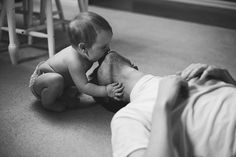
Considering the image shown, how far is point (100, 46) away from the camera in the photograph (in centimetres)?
121

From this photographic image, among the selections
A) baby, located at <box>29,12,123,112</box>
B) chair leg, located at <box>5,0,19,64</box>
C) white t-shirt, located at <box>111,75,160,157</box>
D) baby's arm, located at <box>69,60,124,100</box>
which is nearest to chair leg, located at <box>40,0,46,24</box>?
chair leg, located at <box>5,0,19,64</box>

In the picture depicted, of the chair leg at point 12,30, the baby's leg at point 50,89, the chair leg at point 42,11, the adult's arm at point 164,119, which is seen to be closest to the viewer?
the adult's arm at point 164,119

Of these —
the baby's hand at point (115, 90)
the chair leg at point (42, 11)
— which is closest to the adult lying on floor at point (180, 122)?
the baby's hand at point (115, 90)

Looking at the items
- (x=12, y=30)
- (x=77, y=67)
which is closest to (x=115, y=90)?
(x=77, y=67)

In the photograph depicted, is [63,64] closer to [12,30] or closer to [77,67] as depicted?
[77,67]

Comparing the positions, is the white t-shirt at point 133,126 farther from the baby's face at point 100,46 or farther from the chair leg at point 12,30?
the chair leg at point 12,30

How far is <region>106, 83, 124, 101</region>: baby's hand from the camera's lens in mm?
1170

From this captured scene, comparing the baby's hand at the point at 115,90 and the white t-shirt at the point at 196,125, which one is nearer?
the white t-shirt at the point at 196,125

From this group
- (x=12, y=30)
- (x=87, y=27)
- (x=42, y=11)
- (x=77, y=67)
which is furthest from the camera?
(x=42, y=11)

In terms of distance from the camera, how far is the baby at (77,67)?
1.18 m

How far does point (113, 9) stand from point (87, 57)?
2.24 meters

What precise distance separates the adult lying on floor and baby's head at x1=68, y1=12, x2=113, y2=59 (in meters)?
0.35

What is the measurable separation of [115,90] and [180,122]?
1.37 ft

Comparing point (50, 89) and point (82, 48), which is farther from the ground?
point (82, 48)
